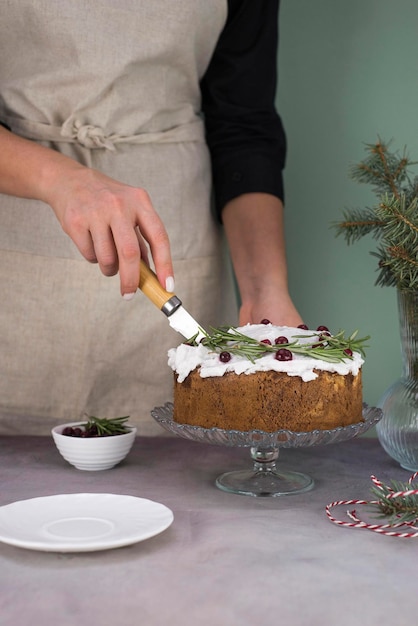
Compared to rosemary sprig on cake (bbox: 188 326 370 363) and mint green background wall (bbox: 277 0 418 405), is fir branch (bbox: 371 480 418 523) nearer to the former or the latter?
rosemary sprig on cake (bbox: 188 326 370 363)

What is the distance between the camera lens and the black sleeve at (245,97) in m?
1.66

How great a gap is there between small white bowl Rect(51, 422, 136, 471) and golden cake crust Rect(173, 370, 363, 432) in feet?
0.45

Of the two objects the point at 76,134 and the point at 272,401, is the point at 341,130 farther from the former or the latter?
the point at 272,401

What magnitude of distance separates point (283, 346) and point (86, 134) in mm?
599

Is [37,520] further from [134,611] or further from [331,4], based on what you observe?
[331,4]

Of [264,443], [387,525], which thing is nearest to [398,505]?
[387,525]

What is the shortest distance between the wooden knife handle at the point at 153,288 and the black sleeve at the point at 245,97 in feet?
1.73

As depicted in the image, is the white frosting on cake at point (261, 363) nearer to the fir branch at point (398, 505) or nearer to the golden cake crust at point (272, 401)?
the golden cake crust at point (272, 401)

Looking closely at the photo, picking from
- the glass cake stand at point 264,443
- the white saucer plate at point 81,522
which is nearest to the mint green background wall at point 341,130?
the glass cake stand at point 264,443

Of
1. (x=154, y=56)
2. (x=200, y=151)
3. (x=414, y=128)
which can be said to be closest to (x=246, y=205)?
(x=200, y=151)

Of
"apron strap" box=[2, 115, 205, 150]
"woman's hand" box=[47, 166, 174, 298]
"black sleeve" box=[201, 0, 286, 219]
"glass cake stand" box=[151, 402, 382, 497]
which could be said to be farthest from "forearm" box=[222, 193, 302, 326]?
"woman's hand" box=[47, 166, 174, 298]

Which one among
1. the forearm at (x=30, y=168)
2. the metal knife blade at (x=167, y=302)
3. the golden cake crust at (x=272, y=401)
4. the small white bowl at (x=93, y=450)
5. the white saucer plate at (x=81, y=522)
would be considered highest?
the forearm at (x=30, y=168)

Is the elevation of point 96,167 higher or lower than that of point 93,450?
higher

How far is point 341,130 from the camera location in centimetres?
183
